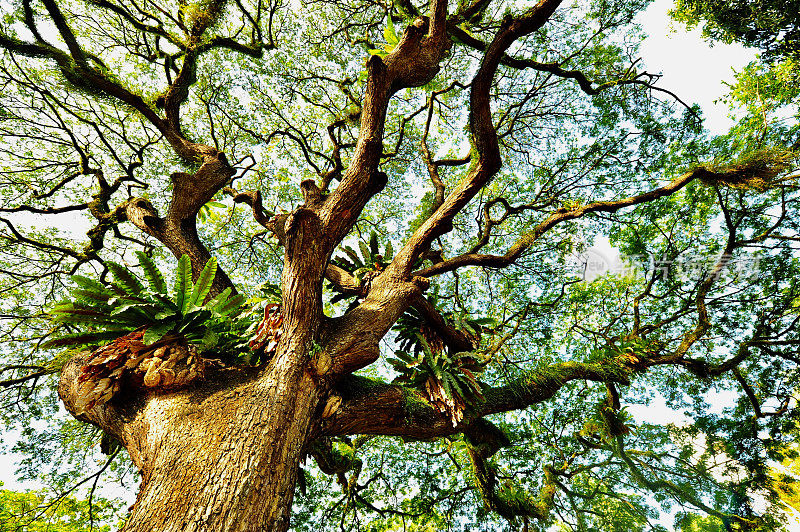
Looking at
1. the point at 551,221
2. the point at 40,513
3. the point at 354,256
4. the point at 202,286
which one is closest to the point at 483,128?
the point at 551,221

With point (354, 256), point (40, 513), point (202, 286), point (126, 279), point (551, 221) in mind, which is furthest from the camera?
point (354, 256)

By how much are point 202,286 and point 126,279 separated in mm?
545

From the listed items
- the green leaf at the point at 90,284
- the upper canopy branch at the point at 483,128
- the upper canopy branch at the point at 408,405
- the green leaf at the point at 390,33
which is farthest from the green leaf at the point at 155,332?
the green leaf at the point at 390,33

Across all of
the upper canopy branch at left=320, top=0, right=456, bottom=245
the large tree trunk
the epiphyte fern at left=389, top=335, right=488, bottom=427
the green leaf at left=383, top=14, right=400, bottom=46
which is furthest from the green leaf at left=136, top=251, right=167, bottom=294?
the green leaf at left=383, top=14, right=400, bottom=46

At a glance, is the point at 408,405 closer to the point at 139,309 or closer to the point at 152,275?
the point at 139,309

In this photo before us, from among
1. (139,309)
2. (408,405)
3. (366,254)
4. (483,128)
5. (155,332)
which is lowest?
(408,405)

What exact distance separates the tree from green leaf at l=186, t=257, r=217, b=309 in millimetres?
23

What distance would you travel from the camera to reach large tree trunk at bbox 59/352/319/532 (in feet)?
4.77

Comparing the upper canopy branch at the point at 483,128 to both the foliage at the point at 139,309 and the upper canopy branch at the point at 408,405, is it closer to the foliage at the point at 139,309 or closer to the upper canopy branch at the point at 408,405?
the upper canopy branch at the point at 408,405

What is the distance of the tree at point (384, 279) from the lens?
7.27 feet

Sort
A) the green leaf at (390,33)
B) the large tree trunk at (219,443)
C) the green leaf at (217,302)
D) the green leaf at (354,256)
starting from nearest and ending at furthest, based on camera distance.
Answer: the large tree trunk at (219,443) < the green leaf at (217,302) < the green leaf at (390,33) < the green leaf at (354,256)

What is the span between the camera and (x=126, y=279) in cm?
239

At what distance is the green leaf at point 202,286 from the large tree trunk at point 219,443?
0.65 meters

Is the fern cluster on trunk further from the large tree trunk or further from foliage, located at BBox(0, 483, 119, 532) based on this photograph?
foliage, located at BBox(0, 483, 119, 532)
